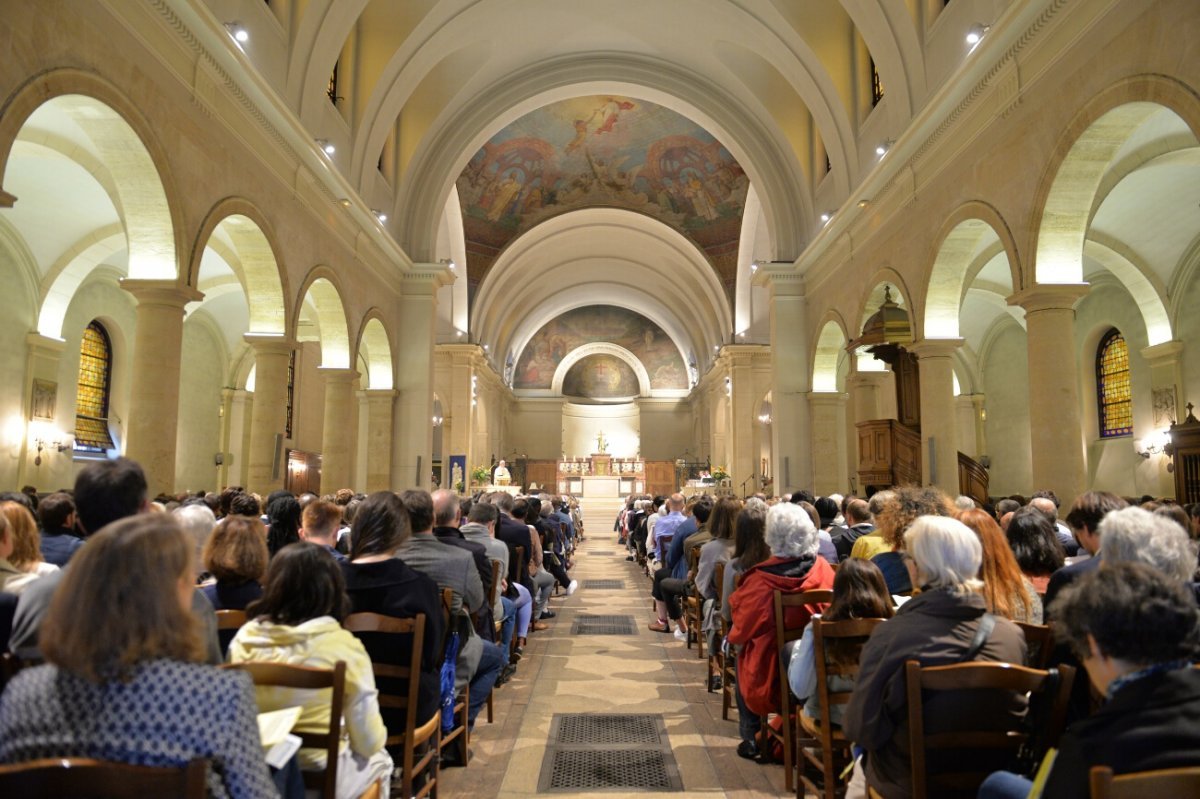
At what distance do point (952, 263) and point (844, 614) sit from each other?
8.93 metres

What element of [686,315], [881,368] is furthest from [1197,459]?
[686,315]

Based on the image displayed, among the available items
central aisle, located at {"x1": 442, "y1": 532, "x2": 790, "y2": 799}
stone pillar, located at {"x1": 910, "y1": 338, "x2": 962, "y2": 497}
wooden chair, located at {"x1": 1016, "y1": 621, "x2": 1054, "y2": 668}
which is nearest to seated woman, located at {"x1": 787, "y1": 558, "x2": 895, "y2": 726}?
wooden chair, located at {"x1": 1016, "y1": 621, "x2": 1054, "y2": 668}

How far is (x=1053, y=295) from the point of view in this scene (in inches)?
330

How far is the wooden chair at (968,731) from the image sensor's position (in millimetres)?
2455

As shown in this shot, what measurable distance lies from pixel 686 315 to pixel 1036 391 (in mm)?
24272

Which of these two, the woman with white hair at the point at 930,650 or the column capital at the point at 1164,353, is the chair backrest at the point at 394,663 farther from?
the column capital at the point at 1164,353

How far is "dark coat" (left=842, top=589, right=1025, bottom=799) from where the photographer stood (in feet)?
8.61

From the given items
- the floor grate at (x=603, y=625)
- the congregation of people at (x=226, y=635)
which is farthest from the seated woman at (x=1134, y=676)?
the floor grate at (x=603, y=625)

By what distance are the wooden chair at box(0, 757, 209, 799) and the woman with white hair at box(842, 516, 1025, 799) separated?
204 centimetres

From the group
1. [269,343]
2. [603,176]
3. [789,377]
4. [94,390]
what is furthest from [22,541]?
[603,176]

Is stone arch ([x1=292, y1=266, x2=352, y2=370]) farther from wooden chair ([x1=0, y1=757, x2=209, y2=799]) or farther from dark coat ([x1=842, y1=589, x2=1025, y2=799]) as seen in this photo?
wooden chair ([x1=0, y1=757, x2=209, y2=799])

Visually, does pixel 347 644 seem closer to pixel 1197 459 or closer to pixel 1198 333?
pixel 1197 459

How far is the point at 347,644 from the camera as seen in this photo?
265 cm

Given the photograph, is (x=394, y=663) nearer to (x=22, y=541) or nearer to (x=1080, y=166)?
(x=22, y=541)
